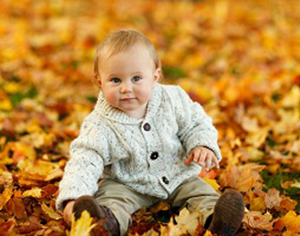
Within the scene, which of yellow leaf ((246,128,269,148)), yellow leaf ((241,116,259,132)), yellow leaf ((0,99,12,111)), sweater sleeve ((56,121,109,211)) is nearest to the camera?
sweater sleeve ((56,121,109,211))

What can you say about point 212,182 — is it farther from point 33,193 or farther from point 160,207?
point 33,193

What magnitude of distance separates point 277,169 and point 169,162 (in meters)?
0.93

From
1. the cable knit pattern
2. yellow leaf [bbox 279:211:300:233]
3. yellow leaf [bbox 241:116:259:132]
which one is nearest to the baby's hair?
the cable knit pattern

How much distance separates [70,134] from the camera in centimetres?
334

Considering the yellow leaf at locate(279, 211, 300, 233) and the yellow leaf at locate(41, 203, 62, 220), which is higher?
the yellow leaf at locate(279, 211, 300, 233)

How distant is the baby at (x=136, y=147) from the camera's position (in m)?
2.09

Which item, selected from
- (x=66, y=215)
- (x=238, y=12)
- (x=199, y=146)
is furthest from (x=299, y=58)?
(x=66, y=215)

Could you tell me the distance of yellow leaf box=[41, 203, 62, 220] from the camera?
2.20 m

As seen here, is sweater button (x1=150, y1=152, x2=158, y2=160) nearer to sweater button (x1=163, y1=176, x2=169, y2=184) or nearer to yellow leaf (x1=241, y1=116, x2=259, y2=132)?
sweater button (x1=163, y1=176, x2=169, y2=184)

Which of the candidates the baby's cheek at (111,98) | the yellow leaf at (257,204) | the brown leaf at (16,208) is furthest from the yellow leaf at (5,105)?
the yellow leaf at (257,204)

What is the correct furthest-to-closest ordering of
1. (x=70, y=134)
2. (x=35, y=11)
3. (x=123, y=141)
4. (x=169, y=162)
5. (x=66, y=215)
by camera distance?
(x=35, y=11)
(x=70, y=134)
(x=169, y=162)
(x=123, y=141)
(x=66, y=215)

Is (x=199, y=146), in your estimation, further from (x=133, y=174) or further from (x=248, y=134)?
(x=248, y=134)

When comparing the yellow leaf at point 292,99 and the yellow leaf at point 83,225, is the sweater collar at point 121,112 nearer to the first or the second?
the yellow leaf at point 83,225

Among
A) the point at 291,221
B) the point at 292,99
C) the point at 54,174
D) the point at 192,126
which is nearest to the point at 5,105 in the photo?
the point at 54,174
